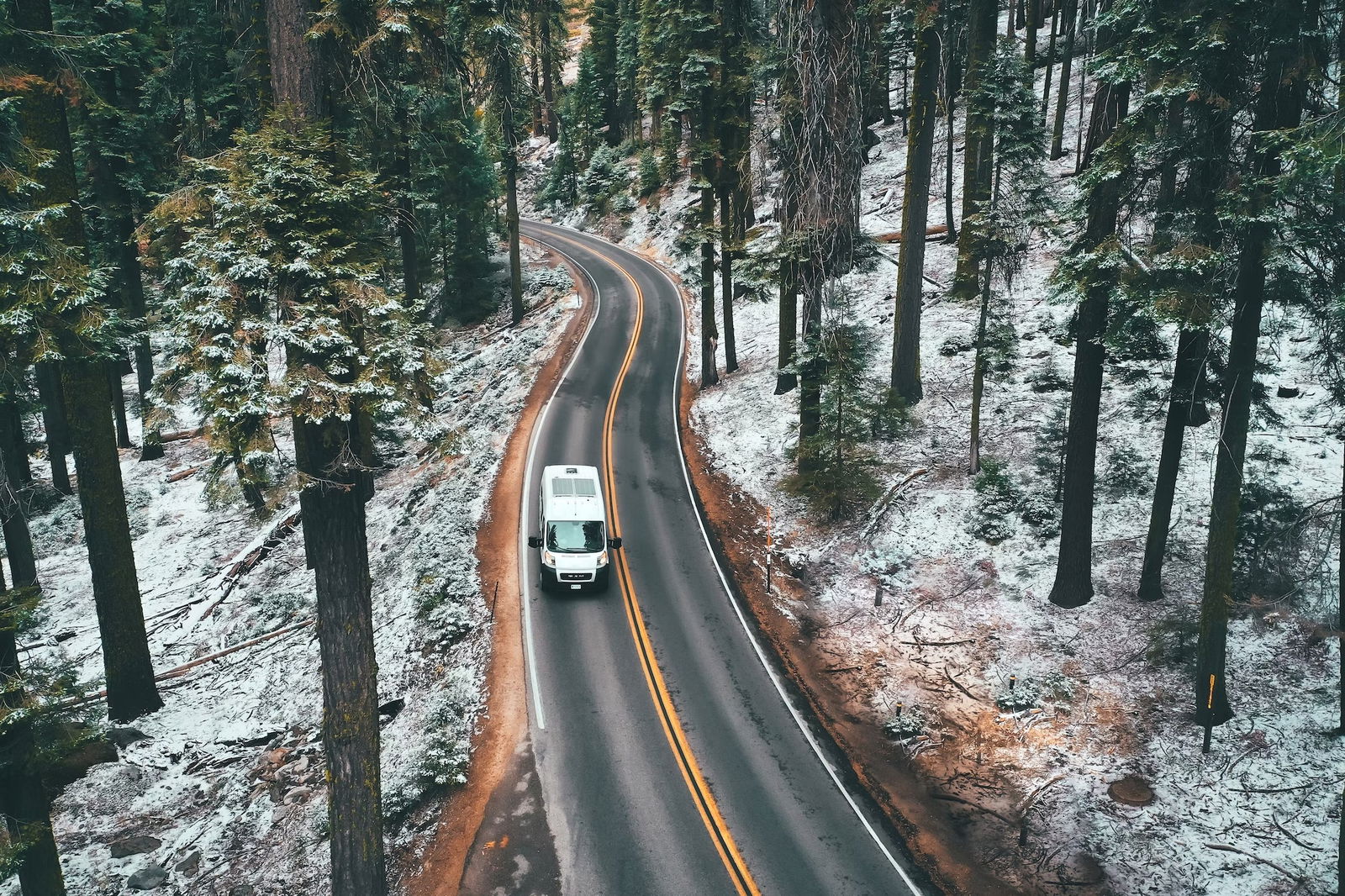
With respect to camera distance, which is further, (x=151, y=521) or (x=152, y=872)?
(x=151, y=521)

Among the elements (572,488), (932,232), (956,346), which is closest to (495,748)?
(572,488)

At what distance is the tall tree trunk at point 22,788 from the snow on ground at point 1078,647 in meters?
13.7

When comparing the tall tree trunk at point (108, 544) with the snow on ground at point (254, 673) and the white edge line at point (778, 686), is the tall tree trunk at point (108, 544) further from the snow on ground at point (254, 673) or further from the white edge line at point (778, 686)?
the white edge line at point (778, 686)

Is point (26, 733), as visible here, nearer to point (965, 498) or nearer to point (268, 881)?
point (268, 881)

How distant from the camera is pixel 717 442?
90.2 feet

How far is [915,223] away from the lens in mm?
22734

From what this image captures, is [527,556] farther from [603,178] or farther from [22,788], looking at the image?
[603,178]

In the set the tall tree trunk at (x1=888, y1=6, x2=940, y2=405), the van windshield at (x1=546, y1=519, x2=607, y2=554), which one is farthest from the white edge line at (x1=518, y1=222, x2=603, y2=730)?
the tall tree trunk at (x1=888, y1=6, x2=940, y2=405)

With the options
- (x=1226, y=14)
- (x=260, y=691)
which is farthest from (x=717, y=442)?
(x=1226, y=14)

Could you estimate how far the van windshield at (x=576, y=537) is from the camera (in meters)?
19.3

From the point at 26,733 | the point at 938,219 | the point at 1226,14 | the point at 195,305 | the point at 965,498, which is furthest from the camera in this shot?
the point at 938,219

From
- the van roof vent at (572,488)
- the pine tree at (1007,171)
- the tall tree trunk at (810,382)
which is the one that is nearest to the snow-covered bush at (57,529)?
the van roof vent at (572,488)

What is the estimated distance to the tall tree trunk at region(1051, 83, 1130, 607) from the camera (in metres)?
14.8

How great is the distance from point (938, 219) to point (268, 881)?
35.3m
